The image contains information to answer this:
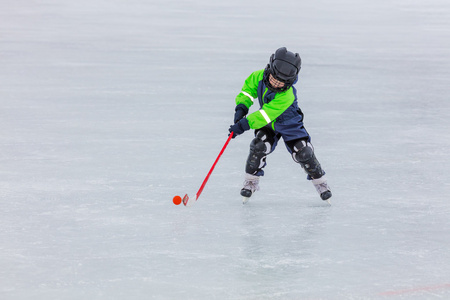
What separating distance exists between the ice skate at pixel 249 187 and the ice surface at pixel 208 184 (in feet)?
0.17

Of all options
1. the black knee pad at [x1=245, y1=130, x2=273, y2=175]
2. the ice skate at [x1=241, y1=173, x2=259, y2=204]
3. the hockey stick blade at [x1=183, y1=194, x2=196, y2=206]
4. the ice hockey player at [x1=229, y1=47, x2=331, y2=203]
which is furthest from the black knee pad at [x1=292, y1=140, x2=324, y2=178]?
the hockey stick blade at [x1=183, y1=194, x2=196, y2=206]

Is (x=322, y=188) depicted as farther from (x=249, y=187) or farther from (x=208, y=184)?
(x=208, y=184)

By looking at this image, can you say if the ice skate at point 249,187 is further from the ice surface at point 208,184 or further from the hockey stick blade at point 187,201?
the hockey stick blade at point 187,201

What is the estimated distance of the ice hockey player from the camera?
414 cm

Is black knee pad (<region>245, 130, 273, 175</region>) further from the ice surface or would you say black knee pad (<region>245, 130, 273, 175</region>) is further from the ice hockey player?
the ice surface

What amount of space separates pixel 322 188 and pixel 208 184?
2.36 feet

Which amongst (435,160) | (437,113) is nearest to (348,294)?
(435,160)

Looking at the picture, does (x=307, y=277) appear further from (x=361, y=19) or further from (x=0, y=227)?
(x=361, y=19)

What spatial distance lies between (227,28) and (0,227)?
11.2 m

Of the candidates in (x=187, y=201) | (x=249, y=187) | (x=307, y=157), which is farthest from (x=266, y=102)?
(x=187, y=201)

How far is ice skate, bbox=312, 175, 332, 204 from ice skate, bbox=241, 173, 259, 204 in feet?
1.07

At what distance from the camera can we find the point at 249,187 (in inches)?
178

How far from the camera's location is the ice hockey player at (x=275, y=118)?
4141mm

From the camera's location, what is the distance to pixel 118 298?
309cm
